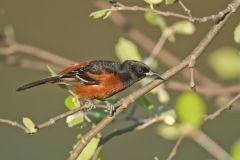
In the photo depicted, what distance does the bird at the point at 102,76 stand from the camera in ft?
6.09

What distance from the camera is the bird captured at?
1.86m

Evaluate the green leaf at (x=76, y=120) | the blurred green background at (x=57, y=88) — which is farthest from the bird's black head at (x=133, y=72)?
the blurred green background at (x=57, y=88)

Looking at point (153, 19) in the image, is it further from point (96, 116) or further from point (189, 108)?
point (189, 108)

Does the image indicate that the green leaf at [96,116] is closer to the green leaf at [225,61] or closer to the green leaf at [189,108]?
the green leaf at [225,61]

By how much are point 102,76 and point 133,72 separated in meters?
0.10

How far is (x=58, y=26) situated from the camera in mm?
5320

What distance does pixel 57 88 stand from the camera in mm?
5125

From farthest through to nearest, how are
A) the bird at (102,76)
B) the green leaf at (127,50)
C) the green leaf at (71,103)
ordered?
the bird at (102,76), the green leaf at (127,50), the green leaf at (71,103)

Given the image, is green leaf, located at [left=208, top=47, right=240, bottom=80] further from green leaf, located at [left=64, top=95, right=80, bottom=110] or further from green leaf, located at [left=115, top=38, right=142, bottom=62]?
green leaf, located at [left=115, top=38, right=142, bottom=62]

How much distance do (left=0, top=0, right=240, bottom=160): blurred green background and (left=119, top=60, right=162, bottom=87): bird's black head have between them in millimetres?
2449

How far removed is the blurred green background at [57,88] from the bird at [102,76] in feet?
8.01

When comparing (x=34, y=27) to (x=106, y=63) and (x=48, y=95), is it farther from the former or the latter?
(x=106, y=63)

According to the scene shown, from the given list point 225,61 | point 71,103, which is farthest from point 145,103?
point 225,61

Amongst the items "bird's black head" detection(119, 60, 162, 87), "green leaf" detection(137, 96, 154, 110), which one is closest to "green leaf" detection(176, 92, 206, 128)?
"green leaf" detection(137, 96, 154, 110)
